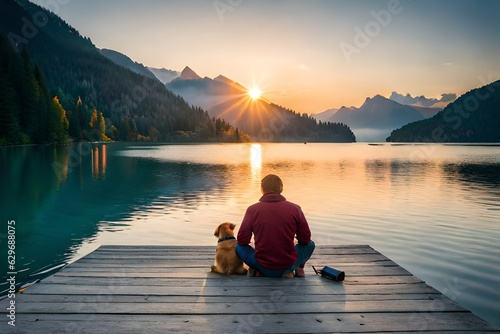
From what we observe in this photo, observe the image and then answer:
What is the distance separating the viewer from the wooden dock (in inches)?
223

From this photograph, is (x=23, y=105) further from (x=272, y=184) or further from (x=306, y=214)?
(x=272, y=184)

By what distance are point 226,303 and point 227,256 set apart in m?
1.84

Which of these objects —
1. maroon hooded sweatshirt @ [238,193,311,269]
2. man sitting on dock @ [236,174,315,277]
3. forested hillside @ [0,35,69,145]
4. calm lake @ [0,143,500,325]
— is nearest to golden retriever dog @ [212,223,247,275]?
man sitting on dock @ [236,174,315,277]

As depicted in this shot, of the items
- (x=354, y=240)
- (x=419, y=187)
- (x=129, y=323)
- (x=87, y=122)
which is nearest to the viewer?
(x=129, y=323)

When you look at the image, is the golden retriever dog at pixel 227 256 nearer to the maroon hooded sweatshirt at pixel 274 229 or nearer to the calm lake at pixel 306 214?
the maroon hooded sweatshirt at pixel 274 229

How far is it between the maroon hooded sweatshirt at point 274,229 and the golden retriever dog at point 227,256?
58 cm

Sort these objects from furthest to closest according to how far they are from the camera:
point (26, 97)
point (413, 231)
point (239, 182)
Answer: point (26, 97)
point (239, 182)
point (413, 231)

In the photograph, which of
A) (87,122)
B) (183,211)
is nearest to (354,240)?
(183,211)

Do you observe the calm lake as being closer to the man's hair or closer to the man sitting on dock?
the man sitting on dock

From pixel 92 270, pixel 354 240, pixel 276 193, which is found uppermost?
pixel 276 193

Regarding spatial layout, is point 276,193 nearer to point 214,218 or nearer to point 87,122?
point 214,218

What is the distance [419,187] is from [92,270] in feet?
122

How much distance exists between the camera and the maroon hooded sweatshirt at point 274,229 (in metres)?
7.39

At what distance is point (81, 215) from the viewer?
23.0 m
